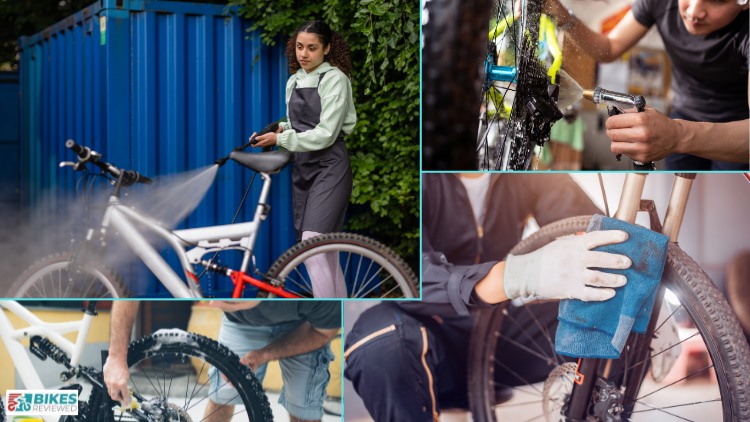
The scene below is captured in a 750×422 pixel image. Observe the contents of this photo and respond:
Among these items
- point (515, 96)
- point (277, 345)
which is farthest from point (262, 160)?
point (515, 96)

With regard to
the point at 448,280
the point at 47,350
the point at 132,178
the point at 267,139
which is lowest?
the point at 47,350

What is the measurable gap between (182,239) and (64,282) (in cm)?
57

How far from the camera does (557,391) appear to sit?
429cm

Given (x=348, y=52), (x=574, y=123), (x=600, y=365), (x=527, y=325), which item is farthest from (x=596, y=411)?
(x=348, y=52)

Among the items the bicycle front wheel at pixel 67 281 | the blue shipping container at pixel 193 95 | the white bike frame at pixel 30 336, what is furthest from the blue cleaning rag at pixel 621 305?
the white bike frame at pixel 30 336

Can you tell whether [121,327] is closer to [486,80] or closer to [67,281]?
[67,281]

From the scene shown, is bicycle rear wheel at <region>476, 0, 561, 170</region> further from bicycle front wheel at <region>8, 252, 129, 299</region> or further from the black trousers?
bicycle front wheel at <region>8, 252, 129, 299</region>

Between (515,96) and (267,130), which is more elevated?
(515,96)

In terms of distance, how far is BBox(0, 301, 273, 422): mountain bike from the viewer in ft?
14.3

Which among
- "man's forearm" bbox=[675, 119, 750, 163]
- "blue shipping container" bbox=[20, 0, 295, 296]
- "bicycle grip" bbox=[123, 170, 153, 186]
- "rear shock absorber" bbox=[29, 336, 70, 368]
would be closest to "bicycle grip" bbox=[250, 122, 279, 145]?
"blue shipping container" bbox=[20, 0, 295, 296]

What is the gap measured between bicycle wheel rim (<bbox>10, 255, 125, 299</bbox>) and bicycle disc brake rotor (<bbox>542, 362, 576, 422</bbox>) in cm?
195

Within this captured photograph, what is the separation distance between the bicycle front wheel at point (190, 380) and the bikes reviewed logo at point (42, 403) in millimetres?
295

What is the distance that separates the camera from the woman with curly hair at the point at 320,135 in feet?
14.8

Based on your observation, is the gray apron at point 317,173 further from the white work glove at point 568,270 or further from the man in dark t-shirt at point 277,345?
the white work glove at point 568,270
